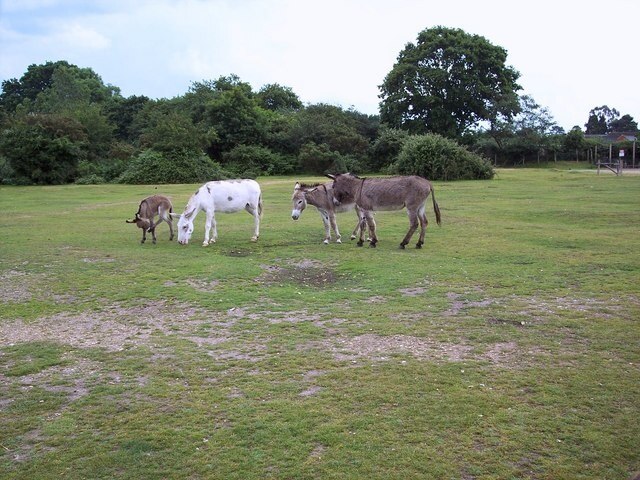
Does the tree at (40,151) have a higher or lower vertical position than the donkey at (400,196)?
higher

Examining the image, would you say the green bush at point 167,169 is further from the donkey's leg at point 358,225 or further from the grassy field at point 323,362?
the grassy field at point 323,362

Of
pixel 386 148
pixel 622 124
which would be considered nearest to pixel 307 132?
pixel 386 148

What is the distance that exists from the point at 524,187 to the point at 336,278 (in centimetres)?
2291

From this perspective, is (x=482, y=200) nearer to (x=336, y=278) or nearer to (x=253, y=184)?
(x=253, y=184)

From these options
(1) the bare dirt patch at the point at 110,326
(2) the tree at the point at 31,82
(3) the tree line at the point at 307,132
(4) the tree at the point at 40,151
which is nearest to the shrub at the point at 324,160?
(3) the tree line at the point at 307,132

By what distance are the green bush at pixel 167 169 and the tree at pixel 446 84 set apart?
2280 centimetres

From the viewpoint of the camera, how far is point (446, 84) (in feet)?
182

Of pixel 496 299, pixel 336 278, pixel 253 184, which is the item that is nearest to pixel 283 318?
pixel 336 278

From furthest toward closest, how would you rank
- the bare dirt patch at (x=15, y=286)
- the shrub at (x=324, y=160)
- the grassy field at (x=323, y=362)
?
the shrub at (x=324, y=160), the bare dirt patch at (x=15, y=286), the grassy field at (x=323, y=362)

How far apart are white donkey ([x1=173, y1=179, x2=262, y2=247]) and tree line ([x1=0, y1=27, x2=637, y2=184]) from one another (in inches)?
971

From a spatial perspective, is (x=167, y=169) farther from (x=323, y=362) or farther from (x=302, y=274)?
(x=323, y=362)

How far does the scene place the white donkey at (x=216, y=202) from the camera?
561 inches

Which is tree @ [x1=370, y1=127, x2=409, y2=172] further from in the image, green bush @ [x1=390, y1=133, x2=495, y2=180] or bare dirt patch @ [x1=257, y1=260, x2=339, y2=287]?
bare dirt patch @ [x1=257, y1=260, x2=339, y2=287]

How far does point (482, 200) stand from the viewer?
24.1 meters
